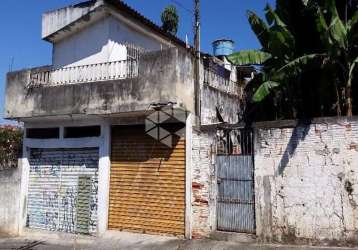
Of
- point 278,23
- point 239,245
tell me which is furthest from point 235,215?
point 278,23

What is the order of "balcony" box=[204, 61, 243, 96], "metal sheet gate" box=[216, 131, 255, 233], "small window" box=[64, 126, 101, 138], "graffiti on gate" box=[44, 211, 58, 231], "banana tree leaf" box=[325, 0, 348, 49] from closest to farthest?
"banana tree leaf" box=[325, 0, 348, 49] → "metal sheet gate" box=[216, 131, 255, 233] → "balcony" box=[204, 61, 243, 96] → "small window" box=[64, 126, 101, 138] → "graffiti on gate" box=[44, 211, 58, 231]

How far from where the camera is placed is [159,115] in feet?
41.2

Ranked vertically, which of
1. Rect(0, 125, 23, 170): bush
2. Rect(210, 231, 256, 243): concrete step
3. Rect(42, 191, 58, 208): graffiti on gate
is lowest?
Rect(210, 231, 256, 243): concrete step

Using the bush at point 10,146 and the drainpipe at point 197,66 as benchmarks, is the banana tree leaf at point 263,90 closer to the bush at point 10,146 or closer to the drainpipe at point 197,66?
the drainpipe at point 197,66

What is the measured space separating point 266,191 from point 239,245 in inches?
58.1

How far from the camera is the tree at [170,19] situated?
25859 mm

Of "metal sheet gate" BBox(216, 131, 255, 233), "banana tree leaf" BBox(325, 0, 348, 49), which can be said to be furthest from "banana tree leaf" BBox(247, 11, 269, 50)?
"metal sheet gate" BBox(216, 131, 255, 233)

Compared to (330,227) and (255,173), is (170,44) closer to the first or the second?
(255,173)

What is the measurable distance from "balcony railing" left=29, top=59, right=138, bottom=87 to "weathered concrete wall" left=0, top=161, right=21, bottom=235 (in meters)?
3.18

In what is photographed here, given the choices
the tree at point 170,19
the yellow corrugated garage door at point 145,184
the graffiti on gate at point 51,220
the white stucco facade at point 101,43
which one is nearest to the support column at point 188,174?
the yellow corrugated garage door at point 145,184

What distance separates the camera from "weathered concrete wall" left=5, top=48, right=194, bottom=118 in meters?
12.0

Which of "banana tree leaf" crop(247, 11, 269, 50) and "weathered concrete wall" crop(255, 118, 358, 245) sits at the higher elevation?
"banana tree leaf" crop(247, 11, 269, 50)

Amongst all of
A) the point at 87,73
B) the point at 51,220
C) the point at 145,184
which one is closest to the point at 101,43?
the point at 87,73

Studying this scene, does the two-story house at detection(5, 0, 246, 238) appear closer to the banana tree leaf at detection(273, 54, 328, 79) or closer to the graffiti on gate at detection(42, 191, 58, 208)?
the graffiti on gate at detection(42, 191, 58, 208)
